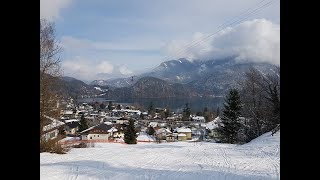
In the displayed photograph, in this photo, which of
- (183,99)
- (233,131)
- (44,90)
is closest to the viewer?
(44,90)

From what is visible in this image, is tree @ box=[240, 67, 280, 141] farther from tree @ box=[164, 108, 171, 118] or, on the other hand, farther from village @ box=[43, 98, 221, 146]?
tree @ box=[164, 108, 171, 118]

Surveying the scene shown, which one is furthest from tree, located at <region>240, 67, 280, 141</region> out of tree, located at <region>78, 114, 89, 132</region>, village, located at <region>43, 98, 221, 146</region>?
tree, located at <region>78, 114, 89, 132</region>

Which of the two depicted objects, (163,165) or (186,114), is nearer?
(163,165)

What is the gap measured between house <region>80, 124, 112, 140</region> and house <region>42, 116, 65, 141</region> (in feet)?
25.2

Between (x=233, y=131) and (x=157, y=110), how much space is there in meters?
8.91

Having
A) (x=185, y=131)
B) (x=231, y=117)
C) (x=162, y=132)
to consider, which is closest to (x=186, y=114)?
(x=185, y=131)

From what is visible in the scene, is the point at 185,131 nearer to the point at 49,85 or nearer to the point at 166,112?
the point at 166,112

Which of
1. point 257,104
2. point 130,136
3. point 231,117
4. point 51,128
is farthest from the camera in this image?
point 231,117

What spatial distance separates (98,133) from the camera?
2197cm

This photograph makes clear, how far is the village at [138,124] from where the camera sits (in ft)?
70.6

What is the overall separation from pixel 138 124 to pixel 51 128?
48.1 ft
